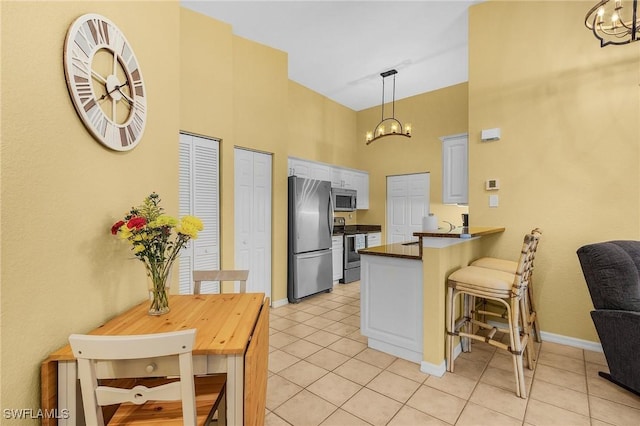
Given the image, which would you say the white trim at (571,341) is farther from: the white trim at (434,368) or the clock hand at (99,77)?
the clock hand at (99,77)

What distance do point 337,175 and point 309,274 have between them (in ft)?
6.40

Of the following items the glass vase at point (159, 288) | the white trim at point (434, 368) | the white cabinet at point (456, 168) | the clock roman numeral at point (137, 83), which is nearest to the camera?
the glass vase at point (159, 288)

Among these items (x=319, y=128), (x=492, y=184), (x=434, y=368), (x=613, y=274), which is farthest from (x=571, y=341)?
(x=319, y=128)

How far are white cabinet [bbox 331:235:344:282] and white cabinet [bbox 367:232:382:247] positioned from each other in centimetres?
71

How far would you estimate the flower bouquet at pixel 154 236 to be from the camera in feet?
4.31

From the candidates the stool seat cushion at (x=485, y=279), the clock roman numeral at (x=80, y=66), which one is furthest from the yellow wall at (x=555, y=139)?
the clock roman numeral at (x=80, y=66)

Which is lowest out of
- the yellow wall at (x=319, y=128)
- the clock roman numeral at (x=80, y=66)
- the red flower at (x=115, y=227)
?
the red flower at (x=115, y=227)

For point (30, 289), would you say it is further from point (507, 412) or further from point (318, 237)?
point (318, 237)

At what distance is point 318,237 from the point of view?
171 inches

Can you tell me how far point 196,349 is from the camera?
109 cm

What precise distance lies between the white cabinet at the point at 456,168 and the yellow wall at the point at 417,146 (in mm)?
1627

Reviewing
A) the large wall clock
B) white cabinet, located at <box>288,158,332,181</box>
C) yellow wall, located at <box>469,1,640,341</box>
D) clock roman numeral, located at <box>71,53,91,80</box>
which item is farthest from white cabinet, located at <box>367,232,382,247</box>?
clock roman numeral, located at <box>71,53,91,80</box>

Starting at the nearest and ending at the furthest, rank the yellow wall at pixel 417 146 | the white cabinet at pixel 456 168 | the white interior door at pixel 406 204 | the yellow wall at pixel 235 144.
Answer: the yellow wall at pixel 235 144 → the white cabinet at pixel 456 168 → the yellow wall at pixel 417 146 → the white interior door at pixel 406 204

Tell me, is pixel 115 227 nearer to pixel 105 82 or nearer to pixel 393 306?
pixel 105 82
